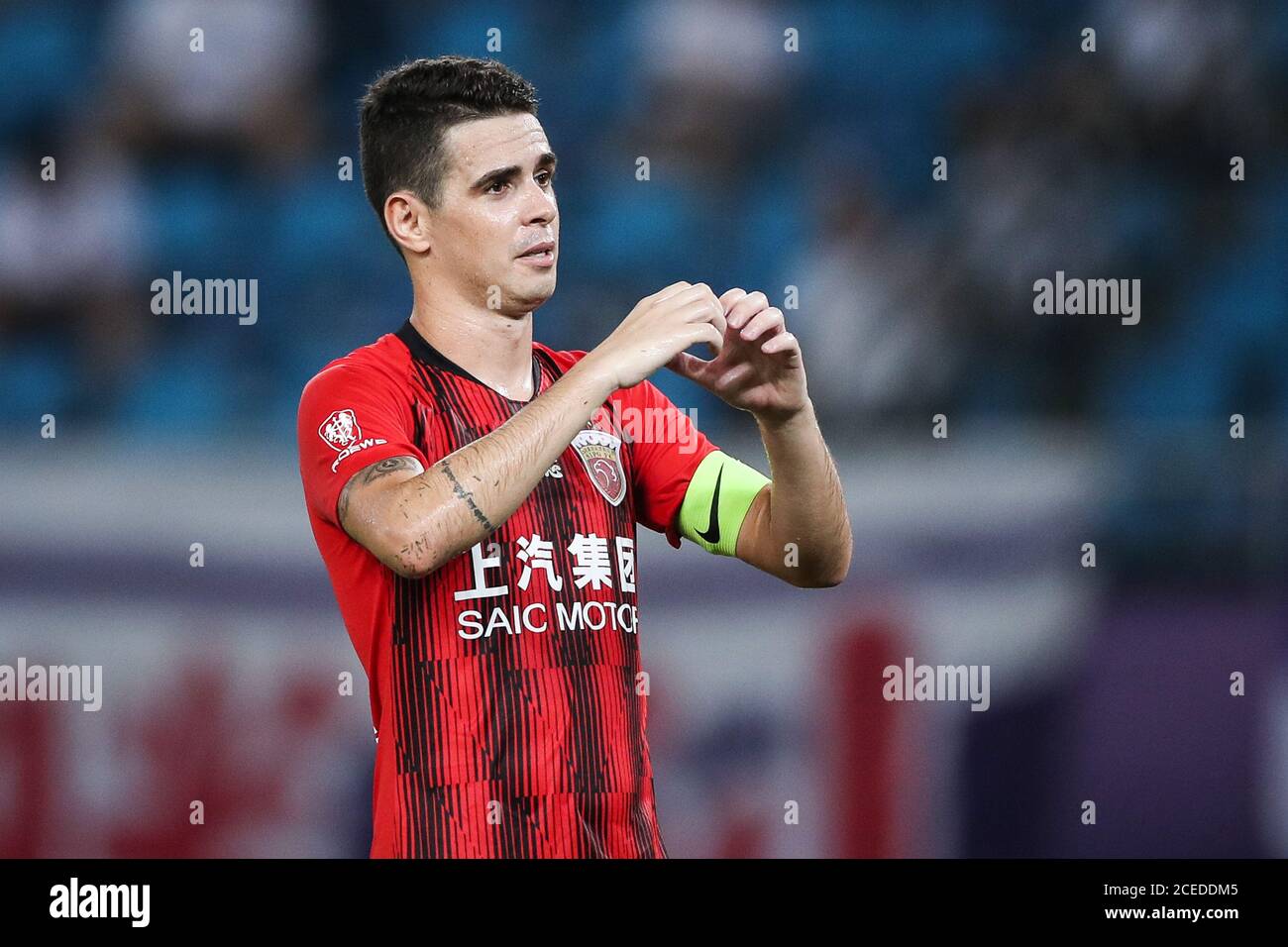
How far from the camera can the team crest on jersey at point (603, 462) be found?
7.63ft

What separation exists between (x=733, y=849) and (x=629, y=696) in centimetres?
234

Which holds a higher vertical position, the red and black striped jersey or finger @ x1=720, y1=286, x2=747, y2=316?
finger @ x1=720, y1=286, x2=747, y2=316

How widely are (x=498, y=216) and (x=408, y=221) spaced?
0.20 meters

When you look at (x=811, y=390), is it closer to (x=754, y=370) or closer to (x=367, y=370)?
(x=754, y=370)

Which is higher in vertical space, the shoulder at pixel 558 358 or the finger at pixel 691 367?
the shoulder at pixel 558 358

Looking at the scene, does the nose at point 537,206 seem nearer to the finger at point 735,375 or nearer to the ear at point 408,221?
the ear at point 408,221

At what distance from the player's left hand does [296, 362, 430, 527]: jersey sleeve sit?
0.44 m

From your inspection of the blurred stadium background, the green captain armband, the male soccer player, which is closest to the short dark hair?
the male soccer player

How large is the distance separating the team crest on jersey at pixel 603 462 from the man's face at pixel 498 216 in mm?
241

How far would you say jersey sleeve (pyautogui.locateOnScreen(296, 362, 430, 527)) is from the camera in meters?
2.14

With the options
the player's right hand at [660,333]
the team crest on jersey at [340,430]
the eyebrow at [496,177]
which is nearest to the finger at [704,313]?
the player's right hand at [660,333]

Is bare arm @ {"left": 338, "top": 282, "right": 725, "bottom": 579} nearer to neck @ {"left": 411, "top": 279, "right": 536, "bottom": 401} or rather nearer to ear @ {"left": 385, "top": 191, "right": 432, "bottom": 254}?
neck @ {"left": 411, "top": 279, "right": 536, "bottom": 401}
